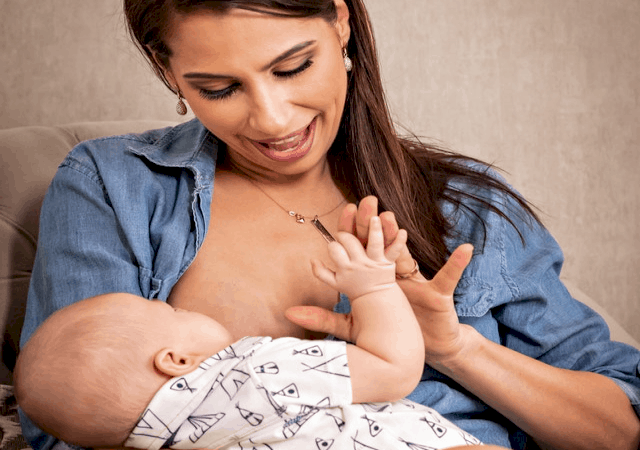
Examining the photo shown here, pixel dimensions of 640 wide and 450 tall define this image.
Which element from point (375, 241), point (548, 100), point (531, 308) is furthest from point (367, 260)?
point (548, 100)

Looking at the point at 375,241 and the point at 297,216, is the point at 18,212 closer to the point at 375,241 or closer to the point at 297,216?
the point at 297,216

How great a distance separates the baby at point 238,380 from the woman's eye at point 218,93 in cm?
33

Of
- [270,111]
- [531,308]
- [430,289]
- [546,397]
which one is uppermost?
[270,111]

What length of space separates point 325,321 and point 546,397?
17.6 inches

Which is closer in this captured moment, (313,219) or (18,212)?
(313,219)

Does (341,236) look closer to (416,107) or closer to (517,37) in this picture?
(416,107)

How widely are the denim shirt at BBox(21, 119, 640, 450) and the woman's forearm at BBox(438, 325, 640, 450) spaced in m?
0.05

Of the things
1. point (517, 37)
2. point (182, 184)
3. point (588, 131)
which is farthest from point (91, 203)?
point (588, 131)

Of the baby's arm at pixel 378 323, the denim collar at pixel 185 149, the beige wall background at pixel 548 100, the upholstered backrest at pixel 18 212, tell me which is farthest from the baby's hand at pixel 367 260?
the beige wall background at pixel 548 100

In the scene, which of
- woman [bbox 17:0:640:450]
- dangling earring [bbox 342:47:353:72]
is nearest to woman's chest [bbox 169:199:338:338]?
woman [bbox 17:0:640:450]

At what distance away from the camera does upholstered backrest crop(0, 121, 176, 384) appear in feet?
4.78

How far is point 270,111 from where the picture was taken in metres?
1.11

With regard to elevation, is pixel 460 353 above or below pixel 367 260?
below

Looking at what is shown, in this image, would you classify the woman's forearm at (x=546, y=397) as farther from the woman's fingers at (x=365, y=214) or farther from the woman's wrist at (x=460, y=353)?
the woman's fingers at (x=365, y=214)
